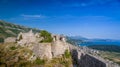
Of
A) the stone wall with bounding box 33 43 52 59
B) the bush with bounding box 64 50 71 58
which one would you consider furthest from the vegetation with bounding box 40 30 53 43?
the bush with bounding box 64 50 71 58

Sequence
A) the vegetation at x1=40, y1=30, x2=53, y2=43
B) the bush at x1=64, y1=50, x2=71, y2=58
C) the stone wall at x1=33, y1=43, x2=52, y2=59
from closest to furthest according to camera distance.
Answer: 1. the stone wall at x1=33, y1=43, x2=52, y2=59
2. the bush at x1=64, y1=50, x2=71, y2=58
3. the vegetation at x1=40, y1=30, x2=53, y2=43

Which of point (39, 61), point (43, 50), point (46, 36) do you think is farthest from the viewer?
point (46, 36)

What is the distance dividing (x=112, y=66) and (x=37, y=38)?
2999 centimetres

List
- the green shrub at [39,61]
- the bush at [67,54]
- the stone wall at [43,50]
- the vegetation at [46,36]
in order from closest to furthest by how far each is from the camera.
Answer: the stone wall at [43,50] → the green shrub at [39,61] → the bush at [67,54] → the vegetation at [46,36]

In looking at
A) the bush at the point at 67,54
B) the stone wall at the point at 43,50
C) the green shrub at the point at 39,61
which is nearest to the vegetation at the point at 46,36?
the stone wall at the point at 43,50

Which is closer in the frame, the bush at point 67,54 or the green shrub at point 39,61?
the green shrub at point 39,61

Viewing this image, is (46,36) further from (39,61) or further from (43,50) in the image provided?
(39,61)

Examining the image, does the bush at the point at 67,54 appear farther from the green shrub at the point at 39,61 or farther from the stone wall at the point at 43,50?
the green shrub at the point at 39,61

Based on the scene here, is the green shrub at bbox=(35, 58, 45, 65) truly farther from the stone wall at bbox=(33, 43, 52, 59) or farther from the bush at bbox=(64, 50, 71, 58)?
the bush at bbox=(64, 50, 71, 58)

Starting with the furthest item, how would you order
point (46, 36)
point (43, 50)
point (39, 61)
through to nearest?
point (46, 36) → point (39, 61) → point (43, 50)

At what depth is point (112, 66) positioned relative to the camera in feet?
45.2

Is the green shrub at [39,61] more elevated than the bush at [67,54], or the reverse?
the bush at [67,54]

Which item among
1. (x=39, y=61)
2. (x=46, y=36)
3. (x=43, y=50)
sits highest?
(x=46, y=36)

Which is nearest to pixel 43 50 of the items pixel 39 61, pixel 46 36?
pixel 39 61
